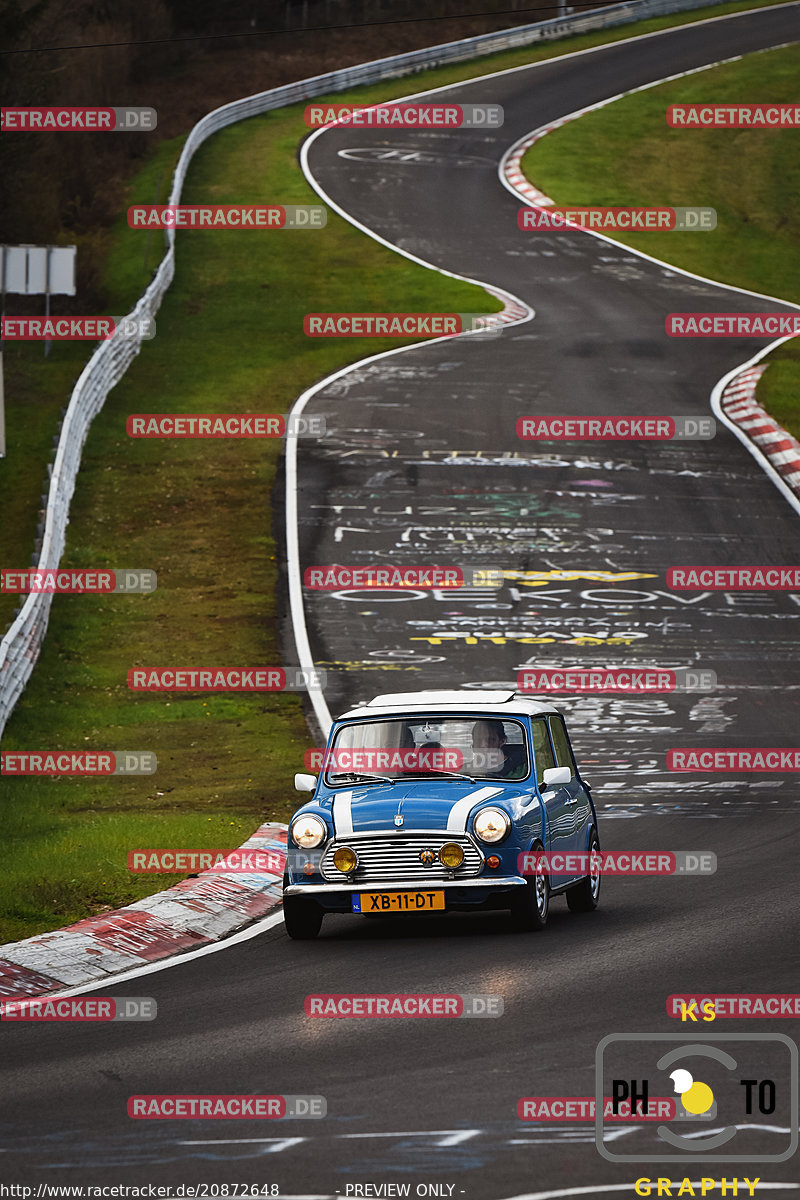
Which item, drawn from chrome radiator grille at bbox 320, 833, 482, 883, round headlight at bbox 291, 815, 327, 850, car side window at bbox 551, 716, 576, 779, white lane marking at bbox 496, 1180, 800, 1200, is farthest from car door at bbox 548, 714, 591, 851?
white lane marking at bbox 496, 1180, 800, 1200

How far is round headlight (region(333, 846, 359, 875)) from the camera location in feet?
38.9

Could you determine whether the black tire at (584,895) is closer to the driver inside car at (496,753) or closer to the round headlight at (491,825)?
the driver inside car at (496,753)

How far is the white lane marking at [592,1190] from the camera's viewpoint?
21.5ft

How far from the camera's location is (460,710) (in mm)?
12930

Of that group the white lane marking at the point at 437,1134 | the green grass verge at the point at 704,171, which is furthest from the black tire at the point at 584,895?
the green grass verge at the point at 704,171

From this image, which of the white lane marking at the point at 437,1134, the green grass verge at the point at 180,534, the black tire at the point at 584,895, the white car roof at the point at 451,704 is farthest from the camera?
the green grass verge at the point at 180,534

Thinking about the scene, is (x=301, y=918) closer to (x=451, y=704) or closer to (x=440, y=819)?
(x=440, y=819)

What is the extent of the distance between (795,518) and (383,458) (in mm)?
8002

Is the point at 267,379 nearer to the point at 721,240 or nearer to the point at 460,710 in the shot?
the point at 721,240

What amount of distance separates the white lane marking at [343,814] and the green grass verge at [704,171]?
3594 centimetres

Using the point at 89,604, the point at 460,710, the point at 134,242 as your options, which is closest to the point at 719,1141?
the point at 460,710

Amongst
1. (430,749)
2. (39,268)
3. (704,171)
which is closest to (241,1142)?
(430,749)

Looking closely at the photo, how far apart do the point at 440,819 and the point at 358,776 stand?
987 mm

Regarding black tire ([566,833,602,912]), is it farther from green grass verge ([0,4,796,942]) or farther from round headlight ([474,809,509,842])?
green grass verge ([0,4,796,942])
